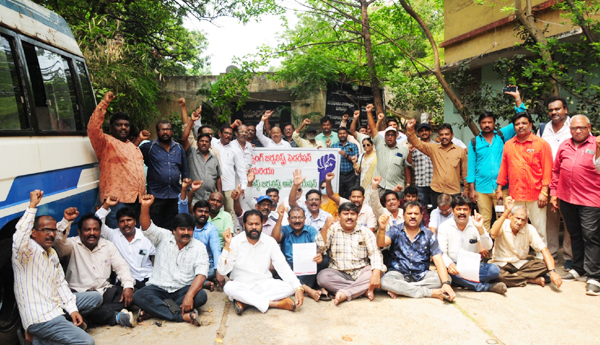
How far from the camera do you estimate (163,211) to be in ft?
19.6

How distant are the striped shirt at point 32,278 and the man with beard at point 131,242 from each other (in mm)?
1071

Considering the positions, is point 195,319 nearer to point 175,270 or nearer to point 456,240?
point 175,270

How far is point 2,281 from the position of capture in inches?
157

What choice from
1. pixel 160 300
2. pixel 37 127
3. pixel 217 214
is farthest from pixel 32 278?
pixel 217 214

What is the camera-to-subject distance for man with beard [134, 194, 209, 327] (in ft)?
14.9

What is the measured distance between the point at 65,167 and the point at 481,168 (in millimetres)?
5169

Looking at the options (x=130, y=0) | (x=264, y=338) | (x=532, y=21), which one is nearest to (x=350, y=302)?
(x=264, y=338)

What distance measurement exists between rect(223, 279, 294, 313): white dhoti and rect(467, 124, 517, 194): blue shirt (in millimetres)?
3203

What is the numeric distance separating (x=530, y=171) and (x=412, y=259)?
1.99 meters

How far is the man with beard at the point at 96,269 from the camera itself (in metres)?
4.43

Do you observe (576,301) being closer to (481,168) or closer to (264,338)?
(481,168)

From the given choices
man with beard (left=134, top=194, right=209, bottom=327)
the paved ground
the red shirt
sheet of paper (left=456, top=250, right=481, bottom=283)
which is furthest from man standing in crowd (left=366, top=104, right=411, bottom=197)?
man with beard (left=134, top=194, right=209, bottom=327)

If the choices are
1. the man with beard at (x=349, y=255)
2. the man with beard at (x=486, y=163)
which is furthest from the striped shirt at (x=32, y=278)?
the man with beard at (x=486, y=163)

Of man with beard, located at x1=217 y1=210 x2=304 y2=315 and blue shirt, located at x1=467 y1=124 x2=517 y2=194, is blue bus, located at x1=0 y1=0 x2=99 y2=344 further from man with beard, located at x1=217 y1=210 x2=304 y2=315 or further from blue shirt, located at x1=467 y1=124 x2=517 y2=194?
blue shirt, located at x1=467 y1=124 x2=517 y2=194
